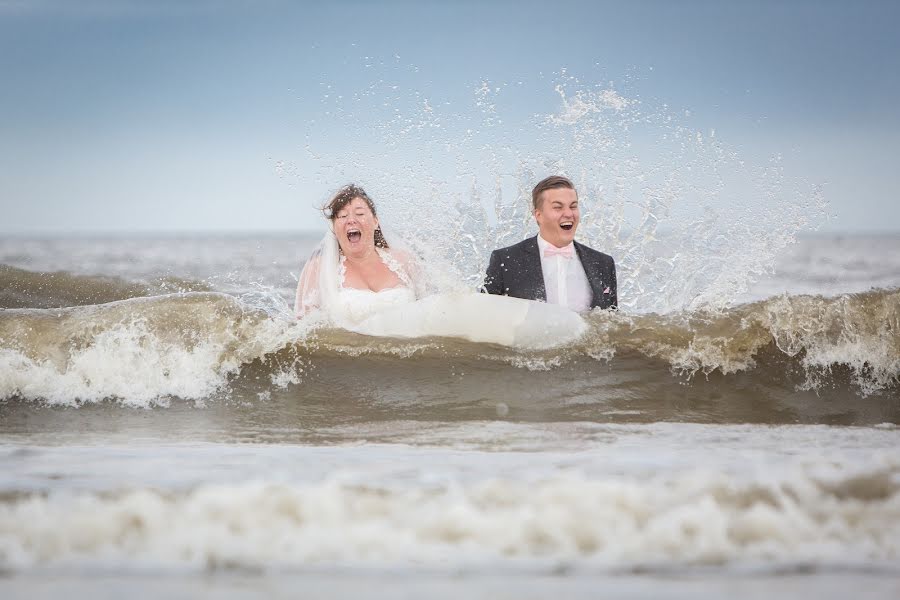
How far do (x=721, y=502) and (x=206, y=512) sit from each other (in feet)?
5.35

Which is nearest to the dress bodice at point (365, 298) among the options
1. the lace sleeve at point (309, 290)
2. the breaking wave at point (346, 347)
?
the lace sleeve at point (309, 290)

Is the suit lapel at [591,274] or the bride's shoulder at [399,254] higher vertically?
the bride's shoulder at [399,254]

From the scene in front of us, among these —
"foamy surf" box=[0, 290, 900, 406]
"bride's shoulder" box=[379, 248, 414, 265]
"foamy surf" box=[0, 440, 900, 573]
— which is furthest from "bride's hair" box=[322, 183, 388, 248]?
"foamy surf" box=[0, 440, 900, 573]

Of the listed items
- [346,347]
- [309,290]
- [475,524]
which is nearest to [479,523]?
[475,524]

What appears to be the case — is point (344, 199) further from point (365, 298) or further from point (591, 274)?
point (591, 274)

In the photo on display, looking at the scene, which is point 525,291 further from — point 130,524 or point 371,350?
point 130,524

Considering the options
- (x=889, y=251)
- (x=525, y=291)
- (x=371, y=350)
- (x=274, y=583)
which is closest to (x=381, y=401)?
(x=371, y=350)

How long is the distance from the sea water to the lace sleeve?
0.44 metres

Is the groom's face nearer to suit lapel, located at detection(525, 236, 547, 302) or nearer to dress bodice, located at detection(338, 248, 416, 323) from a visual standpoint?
suit lapel, located at detection(525, 236, 547, 302)

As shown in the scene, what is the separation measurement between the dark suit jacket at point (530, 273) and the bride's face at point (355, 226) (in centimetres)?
100

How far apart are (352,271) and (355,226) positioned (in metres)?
0.39

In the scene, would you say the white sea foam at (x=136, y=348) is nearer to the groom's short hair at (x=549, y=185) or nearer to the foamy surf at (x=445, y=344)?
the foamy surf at (x=445, y=344)

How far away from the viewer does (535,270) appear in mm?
5988

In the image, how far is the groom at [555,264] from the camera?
234 inches
